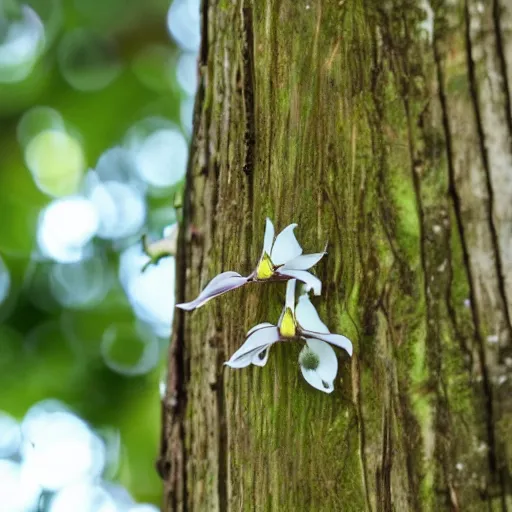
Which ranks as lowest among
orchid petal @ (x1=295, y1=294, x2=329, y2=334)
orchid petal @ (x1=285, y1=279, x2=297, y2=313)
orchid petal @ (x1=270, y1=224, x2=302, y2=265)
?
orchid petal @ (x1=295, y1=294, x2=329, y2=334)

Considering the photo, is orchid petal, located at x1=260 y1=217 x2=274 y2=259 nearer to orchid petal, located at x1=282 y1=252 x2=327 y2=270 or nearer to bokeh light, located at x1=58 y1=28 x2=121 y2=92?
orchid petal, located at x1=282 y1=252 x2=327 y2=270

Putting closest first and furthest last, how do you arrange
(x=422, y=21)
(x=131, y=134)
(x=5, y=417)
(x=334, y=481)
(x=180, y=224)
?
(x=334, y=481), (x=422, y=21), (x=180, y=224), (x=5, y=417), (x=131, y=134)

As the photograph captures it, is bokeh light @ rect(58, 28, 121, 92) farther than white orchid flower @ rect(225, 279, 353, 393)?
Yes

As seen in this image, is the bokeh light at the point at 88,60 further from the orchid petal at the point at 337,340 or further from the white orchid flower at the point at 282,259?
the orchid petal at the point at 337,340

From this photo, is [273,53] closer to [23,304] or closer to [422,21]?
[422,21]

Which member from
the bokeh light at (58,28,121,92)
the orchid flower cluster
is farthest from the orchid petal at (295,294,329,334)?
the bokeh light at (58,28,121,92)

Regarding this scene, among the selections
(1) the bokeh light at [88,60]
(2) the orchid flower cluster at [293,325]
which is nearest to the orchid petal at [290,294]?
(2) the orchid flower cluster at [293,325]

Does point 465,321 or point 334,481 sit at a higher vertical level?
point 465,321

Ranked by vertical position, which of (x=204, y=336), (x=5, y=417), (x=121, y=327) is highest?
(x=121, y=327)

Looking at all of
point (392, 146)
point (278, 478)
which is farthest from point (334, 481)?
point (392, 146)
